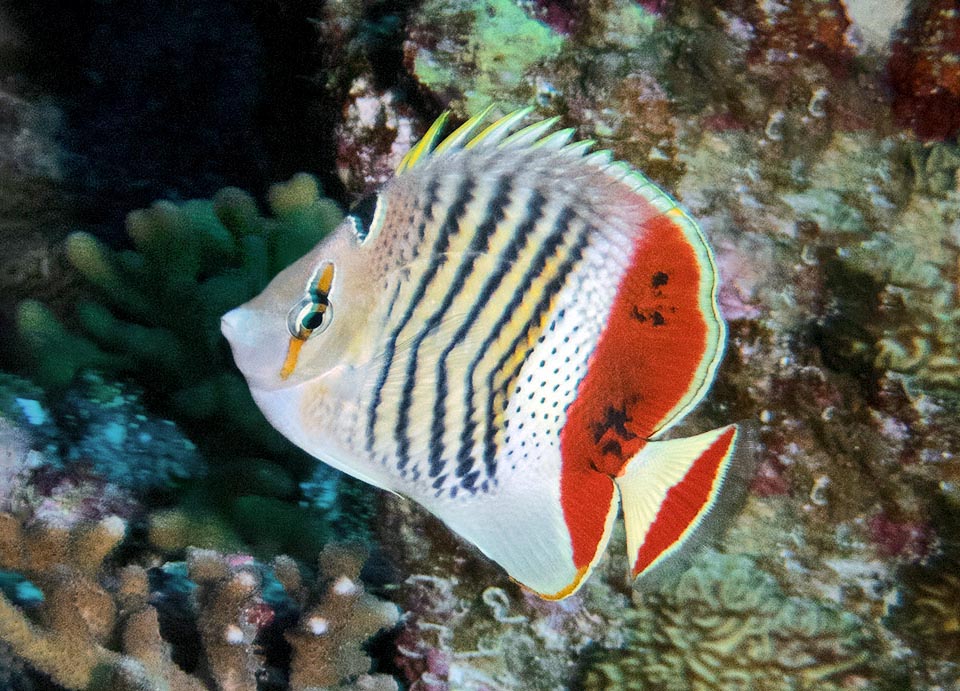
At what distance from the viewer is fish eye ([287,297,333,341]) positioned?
1042 mm

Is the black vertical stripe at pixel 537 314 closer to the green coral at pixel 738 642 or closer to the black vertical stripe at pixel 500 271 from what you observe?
the black vertical stripe at pixel 500 271

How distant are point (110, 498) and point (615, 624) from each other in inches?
60.1

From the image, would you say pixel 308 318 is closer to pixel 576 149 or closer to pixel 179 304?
pixel 576 149

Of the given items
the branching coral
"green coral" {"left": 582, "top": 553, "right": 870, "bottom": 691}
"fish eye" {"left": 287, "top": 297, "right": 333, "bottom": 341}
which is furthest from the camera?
"green coral" {"left": 582, "top": 553, "right": 870, "bottom": 691}

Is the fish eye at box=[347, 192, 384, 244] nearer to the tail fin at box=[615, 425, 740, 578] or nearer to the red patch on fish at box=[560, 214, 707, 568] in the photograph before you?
the red patch on fish at box=[560, 214, 707, 568]

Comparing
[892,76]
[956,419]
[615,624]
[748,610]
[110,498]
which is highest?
[892,76]

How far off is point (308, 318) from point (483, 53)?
1402mm

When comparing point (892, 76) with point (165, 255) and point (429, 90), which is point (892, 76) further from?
point (165, 255)

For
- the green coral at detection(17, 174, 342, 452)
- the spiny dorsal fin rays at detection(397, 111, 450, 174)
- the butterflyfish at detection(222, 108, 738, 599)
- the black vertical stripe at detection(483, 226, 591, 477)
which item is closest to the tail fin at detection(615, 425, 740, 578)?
the butterflyfish at detection(222, 108, 738, 599)

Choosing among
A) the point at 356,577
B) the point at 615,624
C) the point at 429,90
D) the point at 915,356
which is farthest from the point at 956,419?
the point at 429,90

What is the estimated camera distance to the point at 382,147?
7.46ft

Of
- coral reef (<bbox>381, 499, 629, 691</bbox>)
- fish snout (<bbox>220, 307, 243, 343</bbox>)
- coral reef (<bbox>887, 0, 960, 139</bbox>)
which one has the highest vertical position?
coral reef (<bbox>887, 0, 960, 139</bbox>)

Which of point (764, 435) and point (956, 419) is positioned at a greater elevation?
point (956, 419)

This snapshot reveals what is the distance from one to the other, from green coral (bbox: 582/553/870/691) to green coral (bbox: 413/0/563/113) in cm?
146
